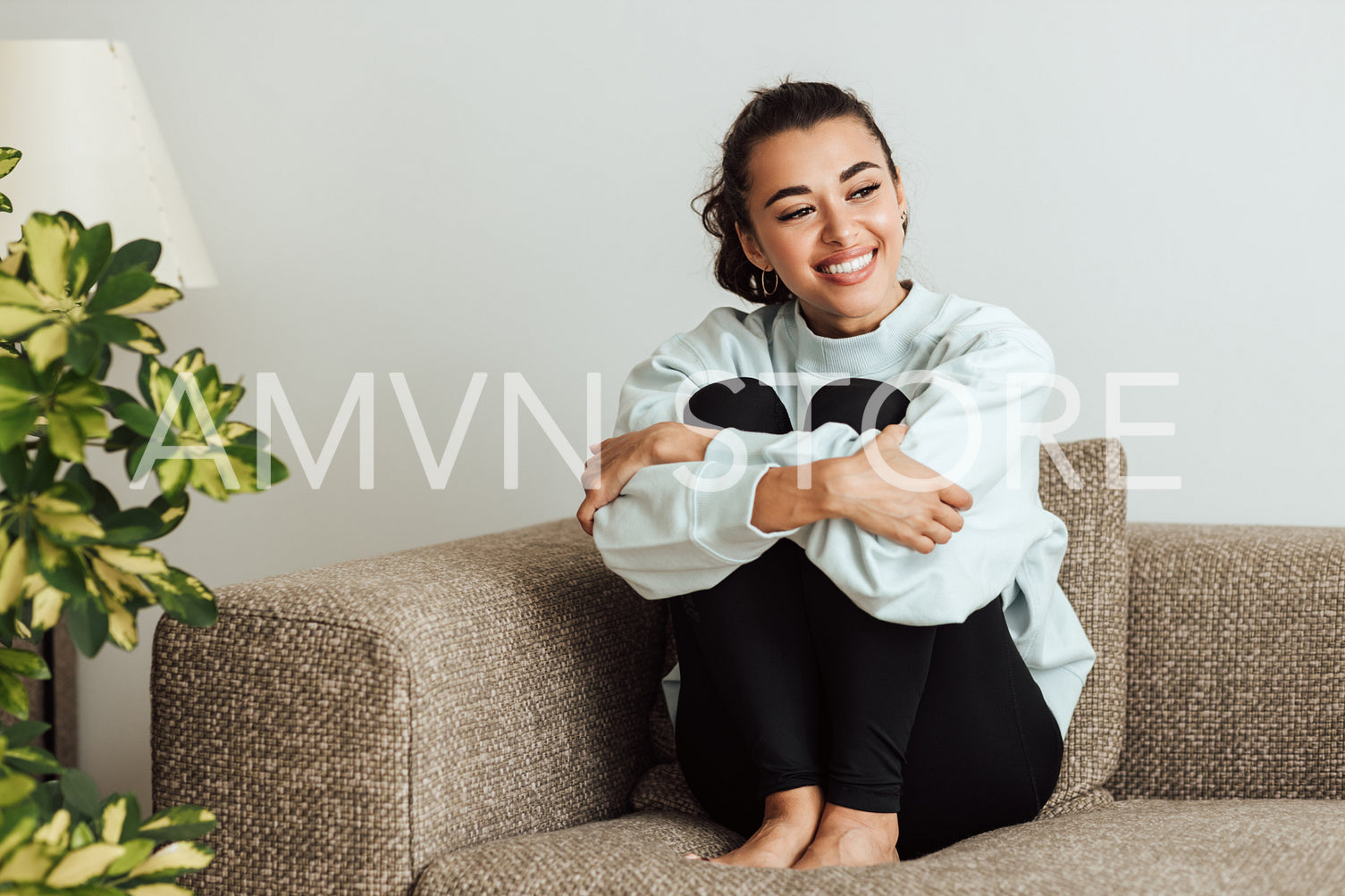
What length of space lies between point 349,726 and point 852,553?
45cm

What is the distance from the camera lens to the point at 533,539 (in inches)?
52.9

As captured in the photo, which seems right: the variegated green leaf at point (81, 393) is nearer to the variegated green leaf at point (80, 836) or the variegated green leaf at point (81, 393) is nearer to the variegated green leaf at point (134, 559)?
the variegated green leaf at point (134, 559)

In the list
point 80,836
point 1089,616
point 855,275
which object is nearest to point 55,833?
point 80,836

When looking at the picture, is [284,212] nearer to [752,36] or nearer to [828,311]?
[752,36]

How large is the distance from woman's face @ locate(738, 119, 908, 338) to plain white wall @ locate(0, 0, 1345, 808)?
40 centimetres

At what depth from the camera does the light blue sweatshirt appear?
3.29ft

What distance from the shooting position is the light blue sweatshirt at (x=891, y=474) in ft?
3.29

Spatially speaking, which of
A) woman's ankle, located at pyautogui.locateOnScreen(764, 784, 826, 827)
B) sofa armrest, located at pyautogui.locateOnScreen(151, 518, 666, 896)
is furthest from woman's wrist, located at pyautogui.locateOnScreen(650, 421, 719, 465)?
woman's ankle, located at pyautogui.locateOnScreen(764, 784, 826, 827)

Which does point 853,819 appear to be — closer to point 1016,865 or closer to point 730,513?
point 1016,865

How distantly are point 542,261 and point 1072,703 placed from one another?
3.43 ft

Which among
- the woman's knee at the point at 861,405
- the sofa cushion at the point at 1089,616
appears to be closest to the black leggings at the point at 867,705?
the woman's knee at the point at 861,405

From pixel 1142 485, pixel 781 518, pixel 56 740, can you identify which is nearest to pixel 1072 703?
pixel 781 518

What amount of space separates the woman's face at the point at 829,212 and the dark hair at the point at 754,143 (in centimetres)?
1

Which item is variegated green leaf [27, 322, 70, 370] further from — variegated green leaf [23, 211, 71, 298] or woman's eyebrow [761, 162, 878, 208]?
woman's eyebrow [761, 162, 878, 208]
